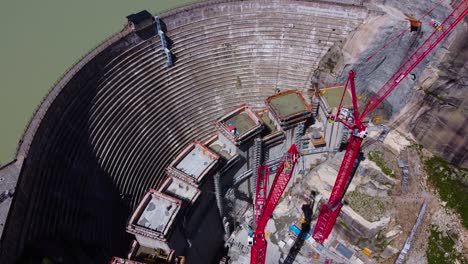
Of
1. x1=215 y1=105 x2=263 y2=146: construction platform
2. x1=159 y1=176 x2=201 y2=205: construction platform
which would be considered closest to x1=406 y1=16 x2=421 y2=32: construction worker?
x1=215 y1=105 x2=263 y2=146: construction platform

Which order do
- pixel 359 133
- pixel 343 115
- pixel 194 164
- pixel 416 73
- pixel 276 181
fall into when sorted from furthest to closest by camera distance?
pixel 416 73
pixel 276 181
pixel 343 115
pixel 359 133
pixel 194 164

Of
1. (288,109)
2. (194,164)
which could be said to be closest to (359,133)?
(288,109)

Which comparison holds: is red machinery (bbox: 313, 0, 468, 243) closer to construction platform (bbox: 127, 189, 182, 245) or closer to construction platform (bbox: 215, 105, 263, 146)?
construction platform (bbox: 215, 105, 263, 146)

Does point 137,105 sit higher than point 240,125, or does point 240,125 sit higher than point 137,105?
point 240,125

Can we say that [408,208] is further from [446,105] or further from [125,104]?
[125,104]

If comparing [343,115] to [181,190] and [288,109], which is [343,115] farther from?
[181,190]

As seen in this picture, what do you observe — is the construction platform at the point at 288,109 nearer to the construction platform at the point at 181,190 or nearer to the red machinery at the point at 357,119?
the red machinery at the point at 357,119

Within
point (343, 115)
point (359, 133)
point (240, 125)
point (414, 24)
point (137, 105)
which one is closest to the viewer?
point (359, 133)
